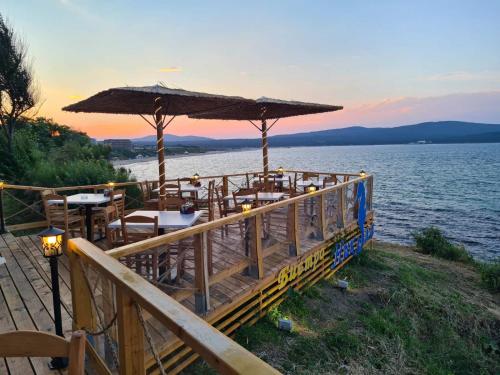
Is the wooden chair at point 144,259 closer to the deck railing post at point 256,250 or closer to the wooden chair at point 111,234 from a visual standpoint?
the wooden chair at point 111,234

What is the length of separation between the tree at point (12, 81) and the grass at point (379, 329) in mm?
12075

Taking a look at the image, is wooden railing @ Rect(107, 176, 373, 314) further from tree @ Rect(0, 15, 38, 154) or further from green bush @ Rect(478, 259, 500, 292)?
tree @ Rect(0, 15, 38, 154)

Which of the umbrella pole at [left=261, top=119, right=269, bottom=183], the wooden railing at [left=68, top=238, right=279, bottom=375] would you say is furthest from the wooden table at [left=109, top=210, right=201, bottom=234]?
the umbrella pole at [left=261, top=119, right=269, bottom=183]

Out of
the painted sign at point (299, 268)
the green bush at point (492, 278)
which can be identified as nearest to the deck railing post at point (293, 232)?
the painted sign at point (299, 268)

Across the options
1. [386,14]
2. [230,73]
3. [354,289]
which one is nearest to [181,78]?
[230,73]

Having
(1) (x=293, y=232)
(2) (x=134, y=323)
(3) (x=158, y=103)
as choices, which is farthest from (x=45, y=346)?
(3) (x=158, y=103)

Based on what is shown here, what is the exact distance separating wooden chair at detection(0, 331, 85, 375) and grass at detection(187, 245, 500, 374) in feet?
7.66

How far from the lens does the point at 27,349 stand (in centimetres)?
115

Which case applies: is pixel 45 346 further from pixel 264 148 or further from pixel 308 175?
pixel 308 175

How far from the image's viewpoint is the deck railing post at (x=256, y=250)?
3930 mm

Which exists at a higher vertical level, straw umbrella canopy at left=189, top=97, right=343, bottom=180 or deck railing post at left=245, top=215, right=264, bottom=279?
straw umbrella canopy at left=189, top=97, right=343, bottom=180

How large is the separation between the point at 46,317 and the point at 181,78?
63.5 ft

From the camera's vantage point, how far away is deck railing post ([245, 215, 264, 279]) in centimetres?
393

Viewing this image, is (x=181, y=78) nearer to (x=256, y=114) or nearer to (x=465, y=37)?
(x=256, y=114)
